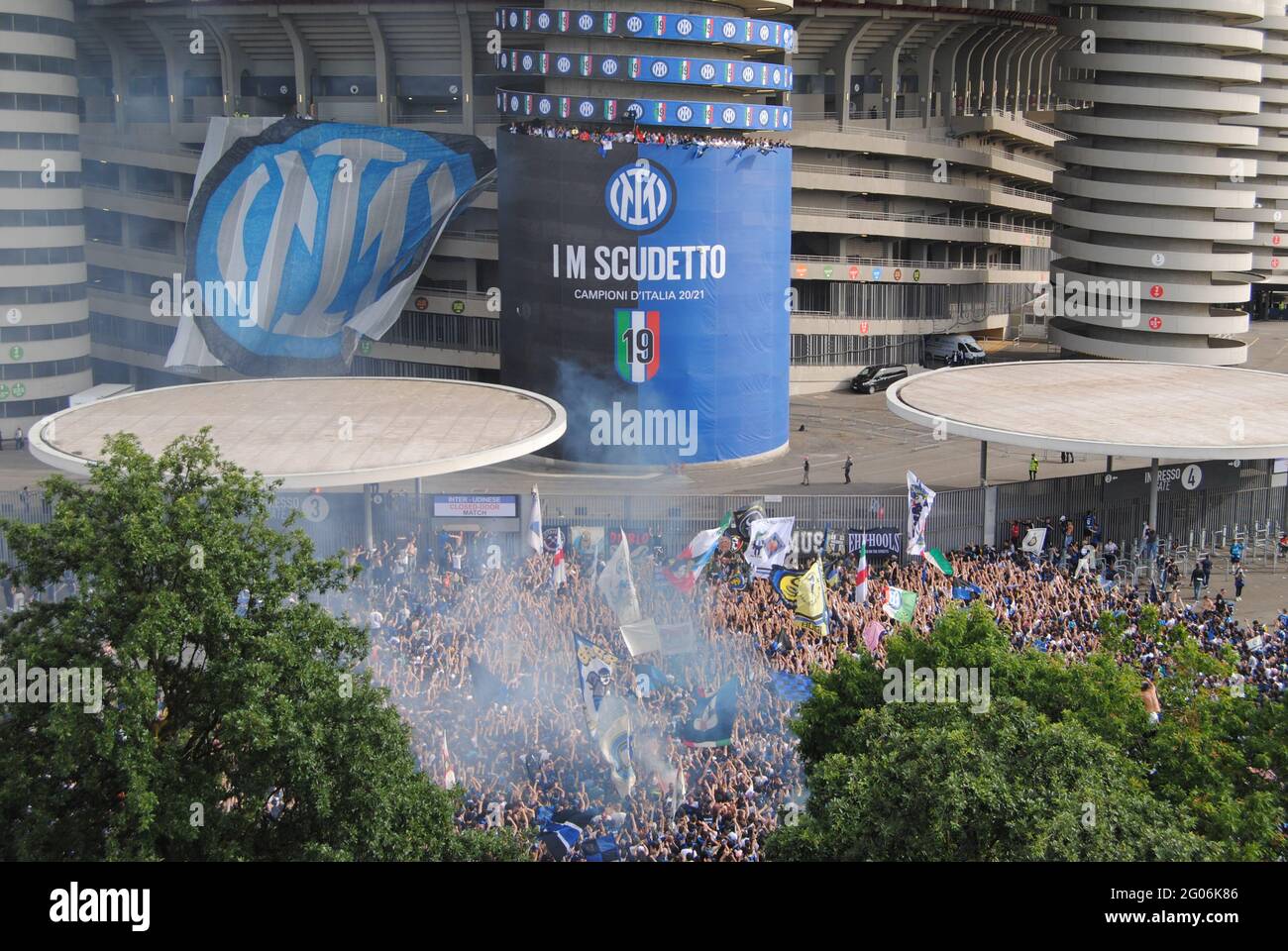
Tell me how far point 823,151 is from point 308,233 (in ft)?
66.7

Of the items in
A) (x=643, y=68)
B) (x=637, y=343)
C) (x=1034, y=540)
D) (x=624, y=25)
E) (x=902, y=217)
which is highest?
(x=624, y=25)

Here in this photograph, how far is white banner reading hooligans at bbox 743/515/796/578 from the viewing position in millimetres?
33594

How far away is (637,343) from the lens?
158 ft

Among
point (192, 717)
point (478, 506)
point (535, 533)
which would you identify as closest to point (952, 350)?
point (478, 506)

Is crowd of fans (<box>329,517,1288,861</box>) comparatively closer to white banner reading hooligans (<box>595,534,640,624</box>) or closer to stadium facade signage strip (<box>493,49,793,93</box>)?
white banner reading hooligans (<box>595,534,640,624</box>)

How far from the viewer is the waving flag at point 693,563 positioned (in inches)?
1292

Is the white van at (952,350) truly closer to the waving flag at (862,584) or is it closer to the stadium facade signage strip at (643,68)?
the stadium facade signage strip at (643,68)

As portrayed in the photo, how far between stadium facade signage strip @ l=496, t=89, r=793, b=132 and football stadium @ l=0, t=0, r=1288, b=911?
0.17 meters

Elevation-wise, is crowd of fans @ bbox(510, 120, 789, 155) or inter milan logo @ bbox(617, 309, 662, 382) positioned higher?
crowd of fans @ bbox(510, 120, 789, 155)

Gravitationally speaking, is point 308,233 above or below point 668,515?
above

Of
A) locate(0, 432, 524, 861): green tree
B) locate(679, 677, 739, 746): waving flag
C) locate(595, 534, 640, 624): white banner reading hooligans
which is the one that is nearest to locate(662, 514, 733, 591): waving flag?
locate(595, 534, 640, 624): white banner reading hooligans

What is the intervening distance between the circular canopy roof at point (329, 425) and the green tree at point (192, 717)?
→ 15260mm

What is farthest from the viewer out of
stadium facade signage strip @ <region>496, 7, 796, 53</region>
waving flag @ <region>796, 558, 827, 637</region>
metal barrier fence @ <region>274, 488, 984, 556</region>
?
stadium facade signage strip @ <region>496, 7, 796, 53</region>

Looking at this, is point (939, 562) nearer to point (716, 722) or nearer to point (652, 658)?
point (652, 658)
